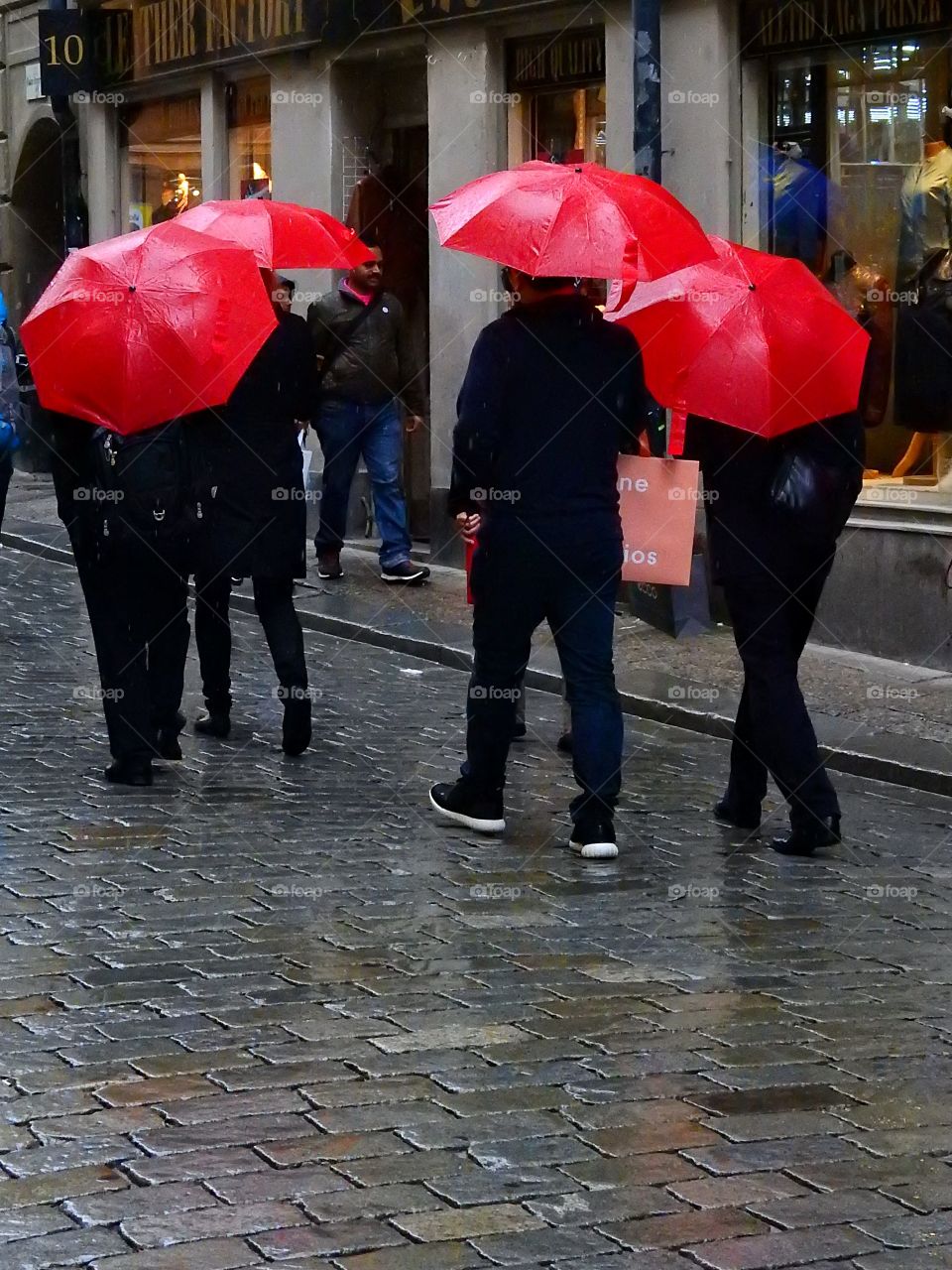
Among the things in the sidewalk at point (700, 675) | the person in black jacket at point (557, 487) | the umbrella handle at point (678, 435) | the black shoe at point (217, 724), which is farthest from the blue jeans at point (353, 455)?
the person in black jacket at point (557, 487)

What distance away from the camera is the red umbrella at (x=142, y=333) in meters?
7.70

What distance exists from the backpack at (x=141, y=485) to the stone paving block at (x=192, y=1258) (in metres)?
4.34

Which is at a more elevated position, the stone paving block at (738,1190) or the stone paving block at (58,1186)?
the stone paving block at (58,1186)

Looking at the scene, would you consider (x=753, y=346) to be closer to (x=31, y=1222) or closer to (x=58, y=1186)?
(x=58, y=1186)

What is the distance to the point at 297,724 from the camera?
885 centimetres

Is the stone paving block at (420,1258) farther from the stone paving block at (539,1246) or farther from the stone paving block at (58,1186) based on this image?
the stone paving block at (58,1186)

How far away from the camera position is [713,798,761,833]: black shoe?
7.69 meters

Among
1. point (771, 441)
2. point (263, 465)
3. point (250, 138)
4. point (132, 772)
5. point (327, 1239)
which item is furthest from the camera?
point (250, 138)

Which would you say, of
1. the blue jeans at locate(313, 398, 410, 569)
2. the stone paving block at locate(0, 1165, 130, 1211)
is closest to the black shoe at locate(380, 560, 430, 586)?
the blue jeans at locate(313, 398, 410, 569)

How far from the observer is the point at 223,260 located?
7.96 m

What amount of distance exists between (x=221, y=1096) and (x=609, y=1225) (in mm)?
1058

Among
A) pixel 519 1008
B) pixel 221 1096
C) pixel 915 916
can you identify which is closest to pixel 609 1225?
pixel 221 1096

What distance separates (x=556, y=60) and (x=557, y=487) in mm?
7851

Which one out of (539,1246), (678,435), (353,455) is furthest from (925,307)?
(539,1246)
